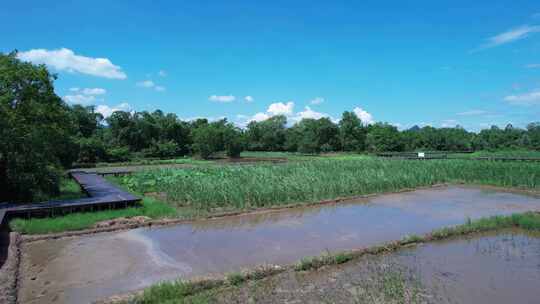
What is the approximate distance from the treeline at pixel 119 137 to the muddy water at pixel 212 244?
547 cm

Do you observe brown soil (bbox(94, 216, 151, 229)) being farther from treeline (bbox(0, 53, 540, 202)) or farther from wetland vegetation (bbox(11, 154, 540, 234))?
treeline (bbox(0, 53, 540, 202))

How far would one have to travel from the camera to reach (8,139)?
38.5 feet

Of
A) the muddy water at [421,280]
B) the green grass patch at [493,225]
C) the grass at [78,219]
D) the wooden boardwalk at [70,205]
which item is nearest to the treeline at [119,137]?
the wooden boardwalk at [70,205]

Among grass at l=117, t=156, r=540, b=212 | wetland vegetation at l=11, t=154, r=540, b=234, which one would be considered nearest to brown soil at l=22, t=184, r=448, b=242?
wetland vegetation at l=11, t=154, r=540, b=234

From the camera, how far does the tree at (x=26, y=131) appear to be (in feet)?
38.7

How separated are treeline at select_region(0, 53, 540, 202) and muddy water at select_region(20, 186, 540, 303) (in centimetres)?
547

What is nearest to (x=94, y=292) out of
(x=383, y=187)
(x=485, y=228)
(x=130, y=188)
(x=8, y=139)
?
(x=8, y=139)

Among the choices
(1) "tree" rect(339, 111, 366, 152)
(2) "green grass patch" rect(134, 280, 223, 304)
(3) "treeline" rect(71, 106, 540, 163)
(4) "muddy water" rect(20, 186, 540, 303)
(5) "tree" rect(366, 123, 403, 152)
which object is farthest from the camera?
(1) "tree" rect(339, 111, 366, 152)

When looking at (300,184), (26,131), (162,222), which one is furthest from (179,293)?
(26,131)

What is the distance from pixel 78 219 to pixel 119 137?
115 feet

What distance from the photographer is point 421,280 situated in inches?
235

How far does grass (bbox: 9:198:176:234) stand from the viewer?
9.27 metres

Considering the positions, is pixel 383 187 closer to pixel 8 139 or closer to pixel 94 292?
pixel 94 292

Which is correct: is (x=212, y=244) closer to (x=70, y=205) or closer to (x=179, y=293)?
(x=179, y=293)
